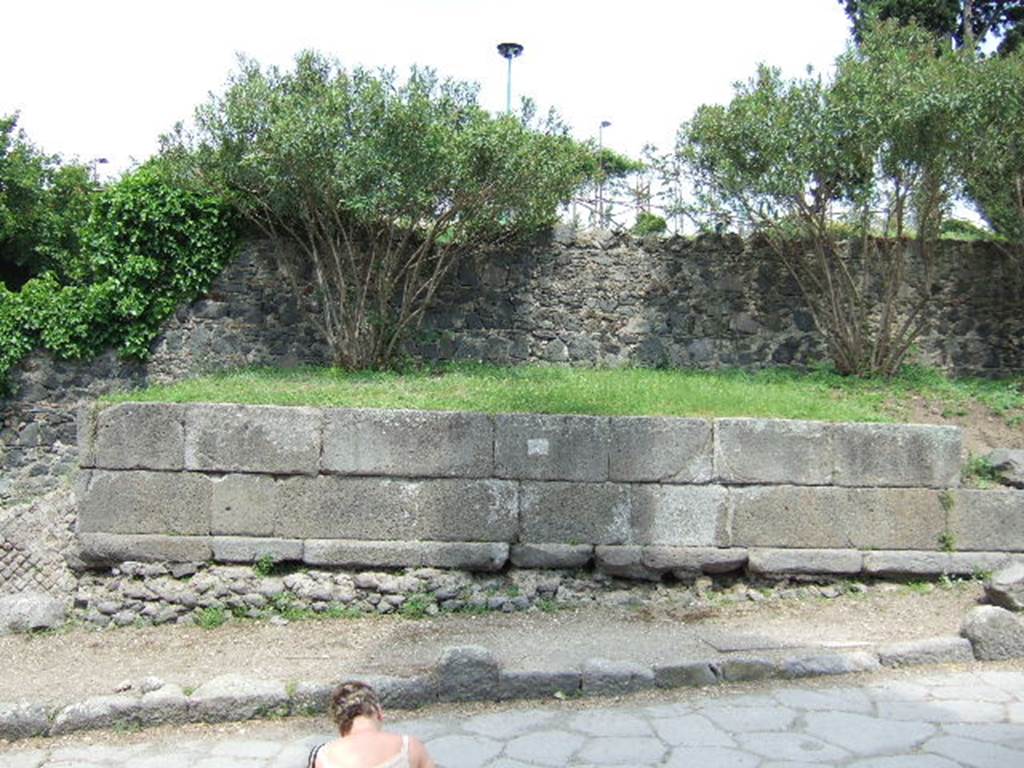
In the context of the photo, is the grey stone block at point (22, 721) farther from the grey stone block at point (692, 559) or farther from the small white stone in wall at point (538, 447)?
the grey stone block at point (692, 559)

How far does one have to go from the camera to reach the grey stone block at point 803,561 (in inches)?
265

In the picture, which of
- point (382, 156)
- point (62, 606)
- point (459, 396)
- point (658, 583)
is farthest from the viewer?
point (382, 156)

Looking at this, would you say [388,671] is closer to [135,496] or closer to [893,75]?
[135,496]

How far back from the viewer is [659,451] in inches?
265

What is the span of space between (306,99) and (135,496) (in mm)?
4713

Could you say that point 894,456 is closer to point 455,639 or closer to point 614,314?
point 455,639

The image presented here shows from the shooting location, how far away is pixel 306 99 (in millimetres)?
9375

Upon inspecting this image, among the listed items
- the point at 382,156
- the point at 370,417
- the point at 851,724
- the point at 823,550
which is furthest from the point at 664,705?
the point at 382,156

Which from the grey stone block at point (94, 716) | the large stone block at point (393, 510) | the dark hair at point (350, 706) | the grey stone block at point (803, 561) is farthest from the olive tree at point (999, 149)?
the grey stone block at point (94, 716)

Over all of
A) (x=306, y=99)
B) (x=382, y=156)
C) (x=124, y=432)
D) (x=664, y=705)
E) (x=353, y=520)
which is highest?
(x=306, y=99)

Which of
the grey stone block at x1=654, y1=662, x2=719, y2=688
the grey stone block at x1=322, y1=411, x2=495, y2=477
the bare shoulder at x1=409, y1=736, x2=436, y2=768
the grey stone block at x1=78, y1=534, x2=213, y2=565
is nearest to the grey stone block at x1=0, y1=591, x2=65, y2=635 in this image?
the grey stone block at x1=78, y1=534, x2=213, y2=565

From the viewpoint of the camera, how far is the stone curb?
4609 millimetres

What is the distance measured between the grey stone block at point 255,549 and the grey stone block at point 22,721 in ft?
6.56

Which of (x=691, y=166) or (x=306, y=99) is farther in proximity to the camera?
(x=691, y=166)
